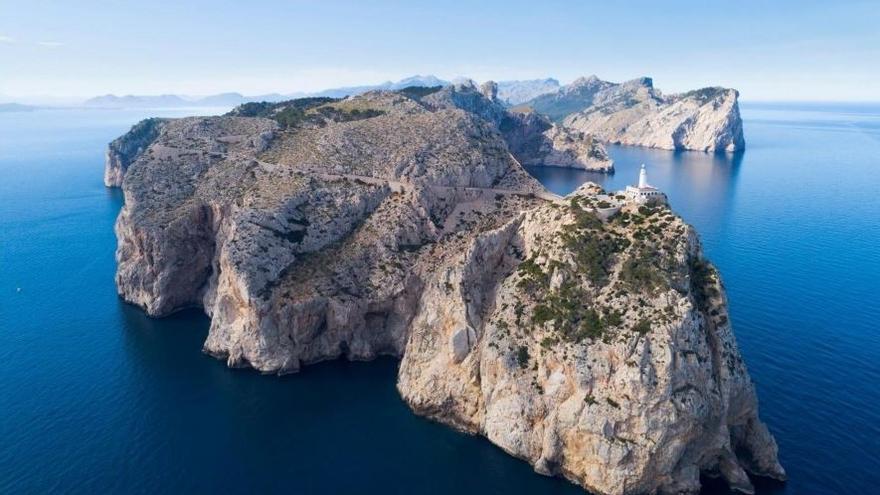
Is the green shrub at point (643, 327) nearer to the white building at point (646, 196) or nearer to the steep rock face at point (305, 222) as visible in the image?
the white building at point (646, 196)

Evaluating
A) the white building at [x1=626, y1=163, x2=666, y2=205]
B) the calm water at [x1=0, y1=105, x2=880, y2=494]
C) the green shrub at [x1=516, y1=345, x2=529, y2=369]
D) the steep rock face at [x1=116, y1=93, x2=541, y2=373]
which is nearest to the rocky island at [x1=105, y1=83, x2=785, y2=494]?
the green shrub at [x1=516, y1=345, x2=529, y2=369]

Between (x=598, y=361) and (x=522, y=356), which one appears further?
(x=522, y=356)

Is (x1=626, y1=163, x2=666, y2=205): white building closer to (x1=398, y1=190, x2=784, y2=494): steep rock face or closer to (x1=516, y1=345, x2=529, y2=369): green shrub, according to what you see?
(x1=398, y1=190, x2=784, y2=494): steep rock face

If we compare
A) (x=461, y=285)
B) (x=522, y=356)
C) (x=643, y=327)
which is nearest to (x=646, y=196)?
(x=643, y=327)

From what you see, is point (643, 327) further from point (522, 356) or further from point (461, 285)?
point (461, 285)

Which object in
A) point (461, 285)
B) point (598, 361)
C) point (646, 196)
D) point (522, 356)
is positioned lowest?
point (522, 356)

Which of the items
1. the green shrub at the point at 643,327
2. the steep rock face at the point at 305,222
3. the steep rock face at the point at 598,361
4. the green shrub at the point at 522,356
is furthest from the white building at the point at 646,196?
the green shrub at the point at 522,356

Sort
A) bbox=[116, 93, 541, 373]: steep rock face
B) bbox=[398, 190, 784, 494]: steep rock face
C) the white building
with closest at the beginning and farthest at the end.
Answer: bbox=[398, 190, 784, 494]: steep rock face
the white building
bbox=[116, 93, 541, 373]: steep rock face

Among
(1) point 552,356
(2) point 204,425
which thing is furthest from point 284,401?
(1) point 552,356
